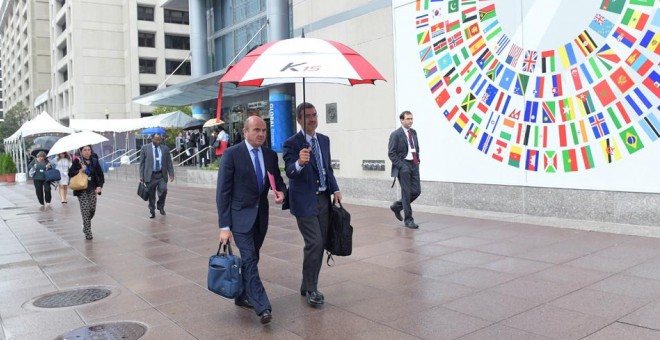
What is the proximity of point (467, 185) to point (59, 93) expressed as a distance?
60434 mm

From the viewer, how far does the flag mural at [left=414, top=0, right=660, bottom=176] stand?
7.97 metres

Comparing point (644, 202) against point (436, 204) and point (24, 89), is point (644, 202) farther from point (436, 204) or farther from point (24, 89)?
point (24, 89)

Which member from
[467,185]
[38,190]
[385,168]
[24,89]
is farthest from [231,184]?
[24,89]

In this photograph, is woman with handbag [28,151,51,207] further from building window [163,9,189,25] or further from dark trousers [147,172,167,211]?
building window [163,9,189,25]

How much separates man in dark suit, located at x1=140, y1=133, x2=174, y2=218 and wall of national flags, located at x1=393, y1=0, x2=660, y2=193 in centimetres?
529

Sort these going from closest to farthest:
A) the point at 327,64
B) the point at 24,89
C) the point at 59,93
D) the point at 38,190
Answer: the point at 327,64
the point at 38,190
the point at 59,93
the point at 24,89

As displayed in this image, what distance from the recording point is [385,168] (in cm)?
1255

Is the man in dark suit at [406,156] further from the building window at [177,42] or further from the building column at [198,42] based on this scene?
the building window at [177,42]

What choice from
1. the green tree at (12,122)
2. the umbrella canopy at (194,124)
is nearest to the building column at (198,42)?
the umbrella canopy at (194,124)

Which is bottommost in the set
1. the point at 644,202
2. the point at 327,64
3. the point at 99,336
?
the point at 99,336

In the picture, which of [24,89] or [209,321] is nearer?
[209,321]

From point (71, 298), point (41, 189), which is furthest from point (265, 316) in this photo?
point (41, 189)

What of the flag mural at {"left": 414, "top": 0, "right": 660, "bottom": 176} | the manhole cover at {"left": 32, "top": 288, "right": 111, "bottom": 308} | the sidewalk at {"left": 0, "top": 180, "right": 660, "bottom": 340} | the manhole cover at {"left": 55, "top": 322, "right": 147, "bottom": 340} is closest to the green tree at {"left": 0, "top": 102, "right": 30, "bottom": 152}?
the sidewalk at {"left": 0, "top": 180, "right": 660, "bottom": 340}

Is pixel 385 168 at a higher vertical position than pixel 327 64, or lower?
lower
